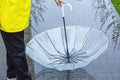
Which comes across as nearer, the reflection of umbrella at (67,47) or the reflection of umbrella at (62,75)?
the reflection of umbrella at (67,47)

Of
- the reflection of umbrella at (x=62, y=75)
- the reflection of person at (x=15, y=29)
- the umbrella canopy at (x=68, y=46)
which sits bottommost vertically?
the reflection of umbrella at (x=62, y=75)

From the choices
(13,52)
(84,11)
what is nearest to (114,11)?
(84,11)

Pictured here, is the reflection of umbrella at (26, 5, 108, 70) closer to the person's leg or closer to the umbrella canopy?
the umbrella canopy

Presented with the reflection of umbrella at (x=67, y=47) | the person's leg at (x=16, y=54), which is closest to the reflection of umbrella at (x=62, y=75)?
the reflection of umbrella at (x=67, y=47)

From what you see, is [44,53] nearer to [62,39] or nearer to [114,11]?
[62,39]

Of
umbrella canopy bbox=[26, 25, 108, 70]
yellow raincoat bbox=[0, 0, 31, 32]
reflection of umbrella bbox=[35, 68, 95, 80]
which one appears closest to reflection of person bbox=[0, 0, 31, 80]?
yellow raincoat bbox=[0, 0, 31, 32]

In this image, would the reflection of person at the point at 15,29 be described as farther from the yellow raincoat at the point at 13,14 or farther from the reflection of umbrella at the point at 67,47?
the reflection of umbrella at the point at 67,47

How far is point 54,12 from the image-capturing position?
618 centimetres

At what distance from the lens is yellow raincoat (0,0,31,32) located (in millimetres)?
3312

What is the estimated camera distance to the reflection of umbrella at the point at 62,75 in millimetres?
4277

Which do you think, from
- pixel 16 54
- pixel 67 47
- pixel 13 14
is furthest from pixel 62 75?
pixel 13 14

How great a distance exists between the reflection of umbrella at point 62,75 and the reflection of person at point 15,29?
0.48m

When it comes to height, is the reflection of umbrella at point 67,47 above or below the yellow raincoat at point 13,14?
below

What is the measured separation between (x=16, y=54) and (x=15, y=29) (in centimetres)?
32
